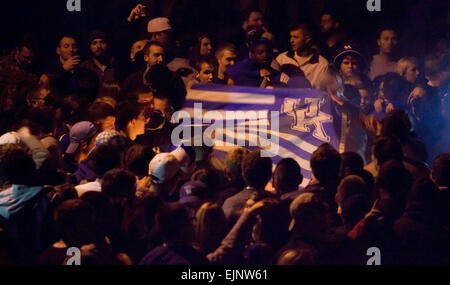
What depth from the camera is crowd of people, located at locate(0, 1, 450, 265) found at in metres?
6.77

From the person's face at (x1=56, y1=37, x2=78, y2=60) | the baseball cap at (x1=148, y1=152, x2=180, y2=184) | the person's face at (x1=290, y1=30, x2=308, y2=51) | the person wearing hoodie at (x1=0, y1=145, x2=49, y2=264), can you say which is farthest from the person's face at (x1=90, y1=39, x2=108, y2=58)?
the person wearing hoodie at (x1=0, y1=145, x2=49, y2=264)

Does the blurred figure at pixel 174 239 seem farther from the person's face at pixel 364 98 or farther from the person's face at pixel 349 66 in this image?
the person's face at pixel 349 66

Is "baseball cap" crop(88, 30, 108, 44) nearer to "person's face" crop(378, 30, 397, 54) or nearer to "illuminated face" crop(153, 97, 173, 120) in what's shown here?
"illuminated face" crop(153, 97, 173, 120)

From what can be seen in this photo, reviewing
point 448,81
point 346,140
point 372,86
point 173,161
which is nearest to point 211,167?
point 173,161

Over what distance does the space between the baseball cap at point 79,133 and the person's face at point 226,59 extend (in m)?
1.62

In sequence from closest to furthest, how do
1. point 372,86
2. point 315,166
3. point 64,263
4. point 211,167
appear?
point 64,263, point 315,166, point 211,167, point 372,86

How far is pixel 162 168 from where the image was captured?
23.3 ft

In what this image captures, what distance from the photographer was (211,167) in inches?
306

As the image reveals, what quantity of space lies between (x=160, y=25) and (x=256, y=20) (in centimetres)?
95

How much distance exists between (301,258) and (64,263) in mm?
1776

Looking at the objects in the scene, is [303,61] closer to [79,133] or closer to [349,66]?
[349,66]

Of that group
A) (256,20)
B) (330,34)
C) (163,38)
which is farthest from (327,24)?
(163,38)

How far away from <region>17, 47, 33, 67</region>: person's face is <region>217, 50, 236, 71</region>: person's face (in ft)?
6.11
